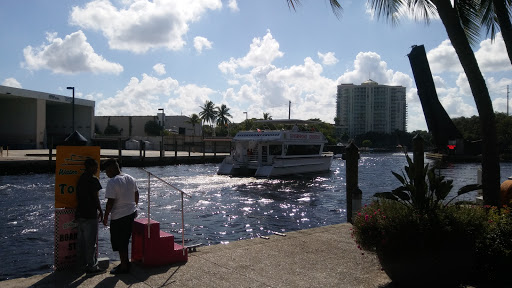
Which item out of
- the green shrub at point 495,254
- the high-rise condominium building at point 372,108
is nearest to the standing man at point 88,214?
the green shrub at point 495,254

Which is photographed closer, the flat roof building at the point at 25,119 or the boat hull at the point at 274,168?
the boat hull at the point at 274,168

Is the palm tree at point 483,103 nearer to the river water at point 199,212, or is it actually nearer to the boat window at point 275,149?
the river water at point 199,212

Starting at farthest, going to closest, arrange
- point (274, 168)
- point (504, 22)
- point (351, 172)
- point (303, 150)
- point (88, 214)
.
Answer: point (303, 150) → point (274, 168) → point (351, 172) → point (504, 22) → point (88, 214)

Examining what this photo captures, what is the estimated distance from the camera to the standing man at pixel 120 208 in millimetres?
5762

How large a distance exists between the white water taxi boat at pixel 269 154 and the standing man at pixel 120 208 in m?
24.6

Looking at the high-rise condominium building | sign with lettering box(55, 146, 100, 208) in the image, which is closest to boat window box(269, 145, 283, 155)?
sign with lettering box(55, 146, 100, 208)

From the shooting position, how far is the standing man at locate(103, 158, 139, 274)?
5762 millimetres

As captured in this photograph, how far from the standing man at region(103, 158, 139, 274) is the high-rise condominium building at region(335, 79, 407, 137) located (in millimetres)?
168241

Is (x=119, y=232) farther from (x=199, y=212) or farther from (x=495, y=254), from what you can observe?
(x=199, y=212)

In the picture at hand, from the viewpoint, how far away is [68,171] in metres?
6.14

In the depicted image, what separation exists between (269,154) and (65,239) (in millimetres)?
26576

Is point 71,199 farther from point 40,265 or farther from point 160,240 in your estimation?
point 40,265

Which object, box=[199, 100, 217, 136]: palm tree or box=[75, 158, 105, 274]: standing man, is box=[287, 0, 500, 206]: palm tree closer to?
box=[75, 158, 105, 274]: standing man

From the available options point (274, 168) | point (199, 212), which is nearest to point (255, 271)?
point (199, 212)
